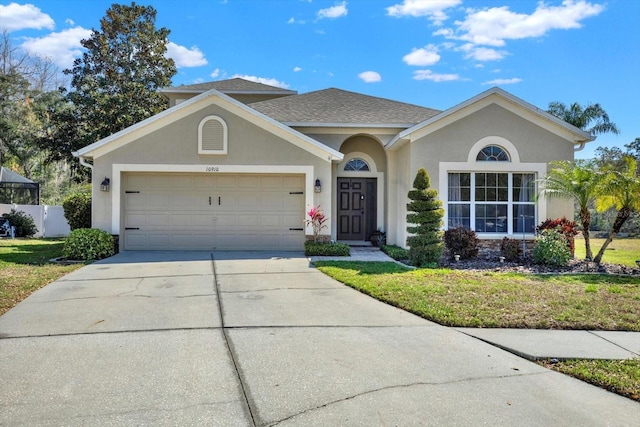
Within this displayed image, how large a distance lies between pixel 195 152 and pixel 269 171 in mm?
2161

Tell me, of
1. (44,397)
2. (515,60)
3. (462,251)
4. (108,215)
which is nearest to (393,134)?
(462,251)

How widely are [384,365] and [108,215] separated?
416 inches

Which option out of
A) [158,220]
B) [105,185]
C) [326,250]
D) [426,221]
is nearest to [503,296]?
[426,221]

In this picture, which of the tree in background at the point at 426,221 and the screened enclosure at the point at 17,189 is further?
the screened enclosure at the point at 17,189

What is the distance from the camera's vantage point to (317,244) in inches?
495

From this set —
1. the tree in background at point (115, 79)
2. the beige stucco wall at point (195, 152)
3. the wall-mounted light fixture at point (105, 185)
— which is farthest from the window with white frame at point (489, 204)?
the tree in background at point (115, 79)

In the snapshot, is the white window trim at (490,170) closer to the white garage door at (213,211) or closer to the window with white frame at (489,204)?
the window with white frame at (489,204)

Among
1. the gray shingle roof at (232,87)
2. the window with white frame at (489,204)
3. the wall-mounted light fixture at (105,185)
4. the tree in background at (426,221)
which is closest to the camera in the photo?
the tree in background at (426,221)

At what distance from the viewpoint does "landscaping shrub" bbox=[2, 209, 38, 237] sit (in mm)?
20000

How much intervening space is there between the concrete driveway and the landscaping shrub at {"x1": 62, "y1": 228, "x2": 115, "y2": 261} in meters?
4.39

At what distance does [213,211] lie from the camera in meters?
13.1

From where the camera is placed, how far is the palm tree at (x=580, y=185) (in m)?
11.0

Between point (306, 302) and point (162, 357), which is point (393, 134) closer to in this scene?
point (306, 302)

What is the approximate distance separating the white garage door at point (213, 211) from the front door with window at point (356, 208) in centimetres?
247
